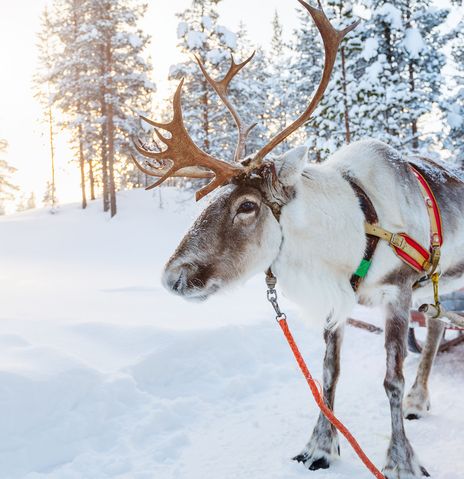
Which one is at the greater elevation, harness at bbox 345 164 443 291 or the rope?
harness at bbox 345 164 443 291

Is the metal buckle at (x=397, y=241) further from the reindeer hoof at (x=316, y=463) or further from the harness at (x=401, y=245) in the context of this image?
the reindeer hoof at (x=316, y=463)

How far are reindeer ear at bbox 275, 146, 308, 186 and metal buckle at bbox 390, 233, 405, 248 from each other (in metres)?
0.76

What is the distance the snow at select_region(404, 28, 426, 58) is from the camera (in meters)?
15.5

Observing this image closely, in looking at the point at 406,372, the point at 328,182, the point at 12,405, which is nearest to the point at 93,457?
the point at 12,405

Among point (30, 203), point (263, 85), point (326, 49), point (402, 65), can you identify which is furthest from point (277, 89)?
point (30, 203)

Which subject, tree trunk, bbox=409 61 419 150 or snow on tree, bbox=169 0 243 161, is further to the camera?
snow on tree, bbox=169 0 243 161

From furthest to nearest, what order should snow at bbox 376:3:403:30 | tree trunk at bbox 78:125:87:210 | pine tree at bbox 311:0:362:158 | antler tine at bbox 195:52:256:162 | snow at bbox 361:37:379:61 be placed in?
tree trunk at bbox 78:125:87:210
snow at bbox 376:3:403:30
snow at bbox 361:37:379:61
pine tree at bbox 311:0:362:158
antler tine at bbox 195:52:256:162

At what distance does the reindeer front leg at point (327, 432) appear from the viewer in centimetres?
314

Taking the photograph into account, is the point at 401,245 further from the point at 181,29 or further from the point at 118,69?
the point at 118,69

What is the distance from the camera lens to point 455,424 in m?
3.63

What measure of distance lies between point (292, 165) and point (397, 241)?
34.6 inches

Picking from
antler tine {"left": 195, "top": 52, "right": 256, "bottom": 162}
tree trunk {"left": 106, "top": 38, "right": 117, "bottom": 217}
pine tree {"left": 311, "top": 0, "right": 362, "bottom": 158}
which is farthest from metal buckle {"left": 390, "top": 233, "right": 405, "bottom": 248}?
tree trunk {"left": 106, "top": 38, "right": 117, "bottom": 217}

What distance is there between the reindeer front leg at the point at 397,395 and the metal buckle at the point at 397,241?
16.0 inches

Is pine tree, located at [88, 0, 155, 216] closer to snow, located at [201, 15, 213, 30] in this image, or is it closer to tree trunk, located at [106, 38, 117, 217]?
tree trunk, located at [106, 38, 117, 217]
